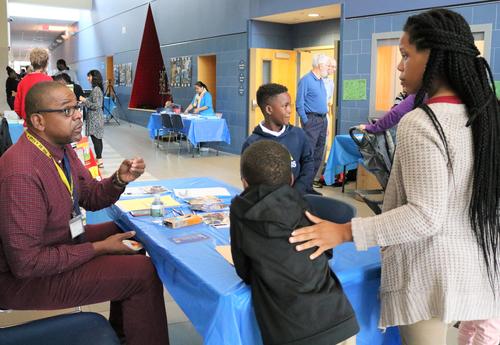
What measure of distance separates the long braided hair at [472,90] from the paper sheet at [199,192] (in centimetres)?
169

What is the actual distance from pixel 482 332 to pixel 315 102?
5.00 m

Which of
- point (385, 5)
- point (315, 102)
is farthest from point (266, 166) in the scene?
point (385, 5)

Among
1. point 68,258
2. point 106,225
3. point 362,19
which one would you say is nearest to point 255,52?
point 362,19

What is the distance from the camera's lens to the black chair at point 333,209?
227cm

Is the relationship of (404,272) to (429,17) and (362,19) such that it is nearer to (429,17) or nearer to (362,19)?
(429,17)

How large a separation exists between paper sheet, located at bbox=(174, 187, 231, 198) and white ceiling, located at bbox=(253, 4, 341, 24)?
540 cm

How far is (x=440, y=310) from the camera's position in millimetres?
1351

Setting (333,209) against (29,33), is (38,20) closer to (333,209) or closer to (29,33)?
(29,33)

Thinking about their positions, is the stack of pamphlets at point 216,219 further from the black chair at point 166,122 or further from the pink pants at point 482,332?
the black chair at point 166,122

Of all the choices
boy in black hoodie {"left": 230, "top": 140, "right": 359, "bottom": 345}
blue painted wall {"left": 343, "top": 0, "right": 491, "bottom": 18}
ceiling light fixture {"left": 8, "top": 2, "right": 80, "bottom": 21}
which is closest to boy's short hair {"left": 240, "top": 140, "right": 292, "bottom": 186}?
boy in black hoodie {"left": 230, "top": 140, "right": 359, "bottom": 345}

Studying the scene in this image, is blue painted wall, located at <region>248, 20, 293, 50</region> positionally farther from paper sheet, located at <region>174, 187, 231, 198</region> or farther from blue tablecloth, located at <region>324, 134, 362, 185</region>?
paper sheet, located at <region>174, 187, 231, 198</region>

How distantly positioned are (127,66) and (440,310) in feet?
51.7

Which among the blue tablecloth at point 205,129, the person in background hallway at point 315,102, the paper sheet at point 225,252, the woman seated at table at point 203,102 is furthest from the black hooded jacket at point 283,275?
the woman seated at table at point 203,102

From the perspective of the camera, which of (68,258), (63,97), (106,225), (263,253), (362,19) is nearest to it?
(263,253)
